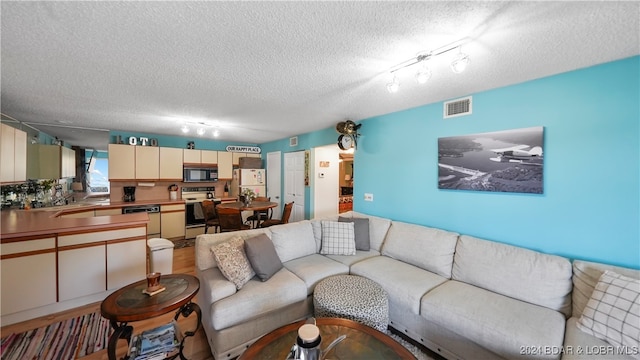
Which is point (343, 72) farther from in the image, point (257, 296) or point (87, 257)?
point (87, 257)

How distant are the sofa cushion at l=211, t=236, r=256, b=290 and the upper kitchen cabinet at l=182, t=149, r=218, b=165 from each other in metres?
3.90

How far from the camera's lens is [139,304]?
4.89 ft

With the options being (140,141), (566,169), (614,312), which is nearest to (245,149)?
(140,141)

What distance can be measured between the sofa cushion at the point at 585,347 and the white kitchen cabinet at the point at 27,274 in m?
4.44

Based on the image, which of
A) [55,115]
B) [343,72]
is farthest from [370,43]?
[55,115]

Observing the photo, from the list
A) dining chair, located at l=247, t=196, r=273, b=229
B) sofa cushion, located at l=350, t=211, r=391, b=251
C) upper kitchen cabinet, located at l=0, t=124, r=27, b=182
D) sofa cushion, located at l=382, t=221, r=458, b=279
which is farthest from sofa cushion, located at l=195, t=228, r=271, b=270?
upper kitchen cabinet, located at l=0, t=124, r=27, b=182

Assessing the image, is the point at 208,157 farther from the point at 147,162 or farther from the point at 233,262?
the point at 233,262

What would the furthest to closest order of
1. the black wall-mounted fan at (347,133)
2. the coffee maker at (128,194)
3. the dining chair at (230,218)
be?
the coffee maker at (128,194) < the dining chair at (230,218) < the black wall-mounted fan at (347,133)

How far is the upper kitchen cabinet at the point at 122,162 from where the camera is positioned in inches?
176

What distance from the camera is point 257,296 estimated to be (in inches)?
75.3

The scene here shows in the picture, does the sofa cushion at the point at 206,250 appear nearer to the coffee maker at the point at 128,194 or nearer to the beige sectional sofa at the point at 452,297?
the beige sectional sofa at the point at 452,297

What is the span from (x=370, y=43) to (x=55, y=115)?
4.73 meters

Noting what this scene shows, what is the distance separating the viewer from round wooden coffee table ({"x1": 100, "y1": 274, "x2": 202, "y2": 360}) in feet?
4.57

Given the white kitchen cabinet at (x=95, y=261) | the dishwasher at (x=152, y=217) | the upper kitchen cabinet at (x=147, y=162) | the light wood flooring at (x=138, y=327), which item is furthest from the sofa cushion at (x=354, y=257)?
the upper kitchen cabinet at (x=147, y=162)
